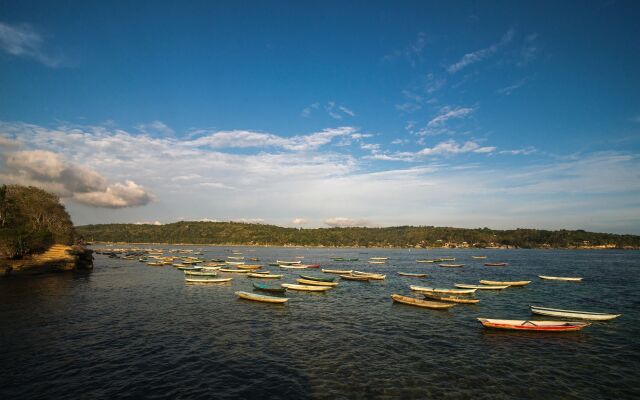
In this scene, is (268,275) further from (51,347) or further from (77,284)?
(51,347)

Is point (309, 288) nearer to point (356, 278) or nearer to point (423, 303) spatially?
point (356, 278)

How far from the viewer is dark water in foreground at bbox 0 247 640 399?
60.7 feet

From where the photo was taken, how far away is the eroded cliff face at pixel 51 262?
61.6 m

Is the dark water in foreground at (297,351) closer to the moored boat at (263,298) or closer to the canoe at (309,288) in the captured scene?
the moored boat at (263,298)

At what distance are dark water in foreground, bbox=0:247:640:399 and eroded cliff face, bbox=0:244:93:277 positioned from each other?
81.7 feet

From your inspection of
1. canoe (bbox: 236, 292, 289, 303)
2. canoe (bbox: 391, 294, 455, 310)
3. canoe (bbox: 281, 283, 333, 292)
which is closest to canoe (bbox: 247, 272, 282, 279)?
canoe (bbox: 281, 283, 333, 292)

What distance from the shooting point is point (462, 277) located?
7456cm

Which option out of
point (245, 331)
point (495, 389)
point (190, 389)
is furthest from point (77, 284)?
point (495, 389)

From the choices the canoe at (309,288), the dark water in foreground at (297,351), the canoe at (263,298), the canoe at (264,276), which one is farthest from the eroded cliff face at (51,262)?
the canoe at (309,288)

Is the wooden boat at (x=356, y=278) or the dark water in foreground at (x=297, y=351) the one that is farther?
the wooden boat at (x=356, y=278)

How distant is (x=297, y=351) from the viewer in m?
24.3

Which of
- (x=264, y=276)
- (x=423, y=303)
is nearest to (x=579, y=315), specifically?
(x=423, y=303)

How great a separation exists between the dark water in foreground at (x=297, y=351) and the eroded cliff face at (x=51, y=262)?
2490 centimetres

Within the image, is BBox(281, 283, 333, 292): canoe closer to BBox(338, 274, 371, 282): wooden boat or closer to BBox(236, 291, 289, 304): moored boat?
BBox(236, 291, 289, 304): moored boat
